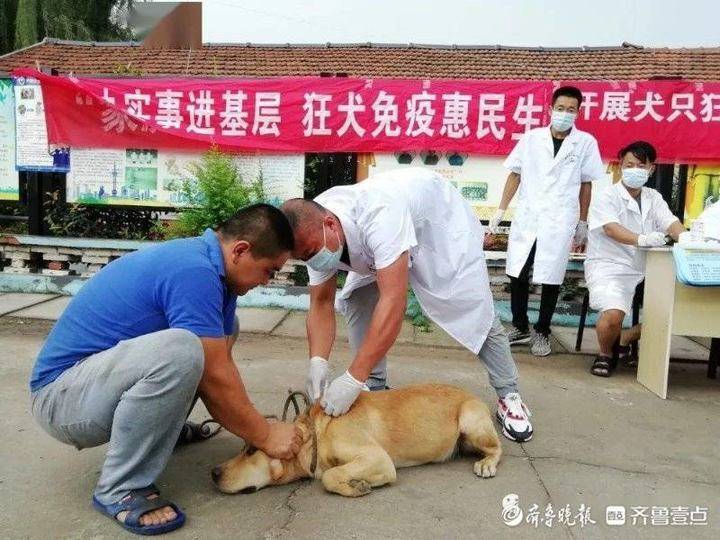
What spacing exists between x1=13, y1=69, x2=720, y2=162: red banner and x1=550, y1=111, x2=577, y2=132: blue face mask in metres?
1.41

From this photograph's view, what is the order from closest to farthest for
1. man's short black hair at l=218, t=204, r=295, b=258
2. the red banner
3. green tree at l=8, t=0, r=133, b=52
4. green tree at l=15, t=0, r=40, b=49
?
man's short black hair at l=218, t=204, r=295, b=258
the red banner
green tree at l=15, t=0, r=40, b=49
green tree at l=8, t=0, r=133, b=52

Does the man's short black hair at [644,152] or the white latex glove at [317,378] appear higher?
the man's short black hair at [644,152]

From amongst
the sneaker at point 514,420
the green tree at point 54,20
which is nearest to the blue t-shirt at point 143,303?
the sneaker at point 514,420

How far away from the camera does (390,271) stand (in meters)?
2.56

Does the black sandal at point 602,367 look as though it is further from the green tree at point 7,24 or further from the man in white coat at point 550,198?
the green tree at point 7,24

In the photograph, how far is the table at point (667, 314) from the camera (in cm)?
379

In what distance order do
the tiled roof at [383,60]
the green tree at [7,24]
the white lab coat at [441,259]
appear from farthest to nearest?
the green tree at [7,24] → the tiled roof at [383,60] → the white lab coat at [441,259]

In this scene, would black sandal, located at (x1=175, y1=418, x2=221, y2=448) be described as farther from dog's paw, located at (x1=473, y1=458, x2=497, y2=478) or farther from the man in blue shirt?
dog's paw, located at (x1=473, y1=458, x2=497, y2=478)

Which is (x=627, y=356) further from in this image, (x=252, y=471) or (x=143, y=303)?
(x=143, y=303)

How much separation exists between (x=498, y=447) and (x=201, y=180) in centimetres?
447

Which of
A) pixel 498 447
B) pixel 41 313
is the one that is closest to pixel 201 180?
pixel 41 313

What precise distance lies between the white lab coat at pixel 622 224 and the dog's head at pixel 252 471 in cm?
295

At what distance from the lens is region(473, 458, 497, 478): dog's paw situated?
2605mm

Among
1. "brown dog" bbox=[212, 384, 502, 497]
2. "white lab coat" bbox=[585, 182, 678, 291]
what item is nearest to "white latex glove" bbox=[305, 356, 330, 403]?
"brown dog" bbox=[212, 384, 502, 497]
